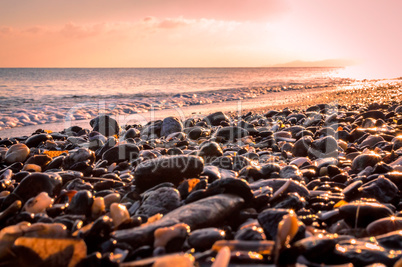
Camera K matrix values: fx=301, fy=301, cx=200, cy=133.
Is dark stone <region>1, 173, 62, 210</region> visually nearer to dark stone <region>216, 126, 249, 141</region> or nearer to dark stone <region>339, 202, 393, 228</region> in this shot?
dark stone <region>339, 202, 393, 228</region>

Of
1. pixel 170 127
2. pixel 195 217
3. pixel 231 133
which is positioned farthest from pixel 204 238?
pixel 170 127

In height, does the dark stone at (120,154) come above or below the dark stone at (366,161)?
below


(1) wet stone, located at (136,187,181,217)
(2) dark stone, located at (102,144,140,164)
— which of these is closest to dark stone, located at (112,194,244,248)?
(1) wet stone, located at (136,187,181,217)

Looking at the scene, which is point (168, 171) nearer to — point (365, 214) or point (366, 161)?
point (365, 214)

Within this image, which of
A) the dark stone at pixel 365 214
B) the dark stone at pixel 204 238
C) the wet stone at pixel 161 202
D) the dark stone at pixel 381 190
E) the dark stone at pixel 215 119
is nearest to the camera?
the dark stone at pixel 204 238

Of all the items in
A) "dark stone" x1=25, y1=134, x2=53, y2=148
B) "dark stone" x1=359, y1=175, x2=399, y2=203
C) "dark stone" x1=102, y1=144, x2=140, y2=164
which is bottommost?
"dark stone" x1=25, y1=134, x2=53, y2=148

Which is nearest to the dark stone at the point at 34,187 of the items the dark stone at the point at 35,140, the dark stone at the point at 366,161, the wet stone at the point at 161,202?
the wet stone at the point at 161,202

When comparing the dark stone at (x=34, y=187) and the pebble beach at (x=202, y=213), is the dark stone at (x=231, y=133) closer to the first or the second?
the pebble beach at (x=202, y=213)

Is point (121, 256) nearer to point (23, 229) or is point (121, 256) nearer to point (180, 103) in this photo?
point (23, 229)

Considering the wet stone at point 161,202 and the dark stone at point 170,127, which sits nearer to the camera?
the wet stone at point 161,202

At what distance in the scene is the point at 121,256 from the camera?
140cm

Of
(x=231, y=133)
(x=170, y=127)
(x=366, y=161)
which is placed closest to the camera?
(x=366, y=161)

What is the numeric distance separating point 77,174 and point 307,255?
2.06 meters

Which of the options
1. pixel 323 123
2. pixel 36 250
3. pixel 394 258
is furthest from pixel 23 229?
pixel 323 123
